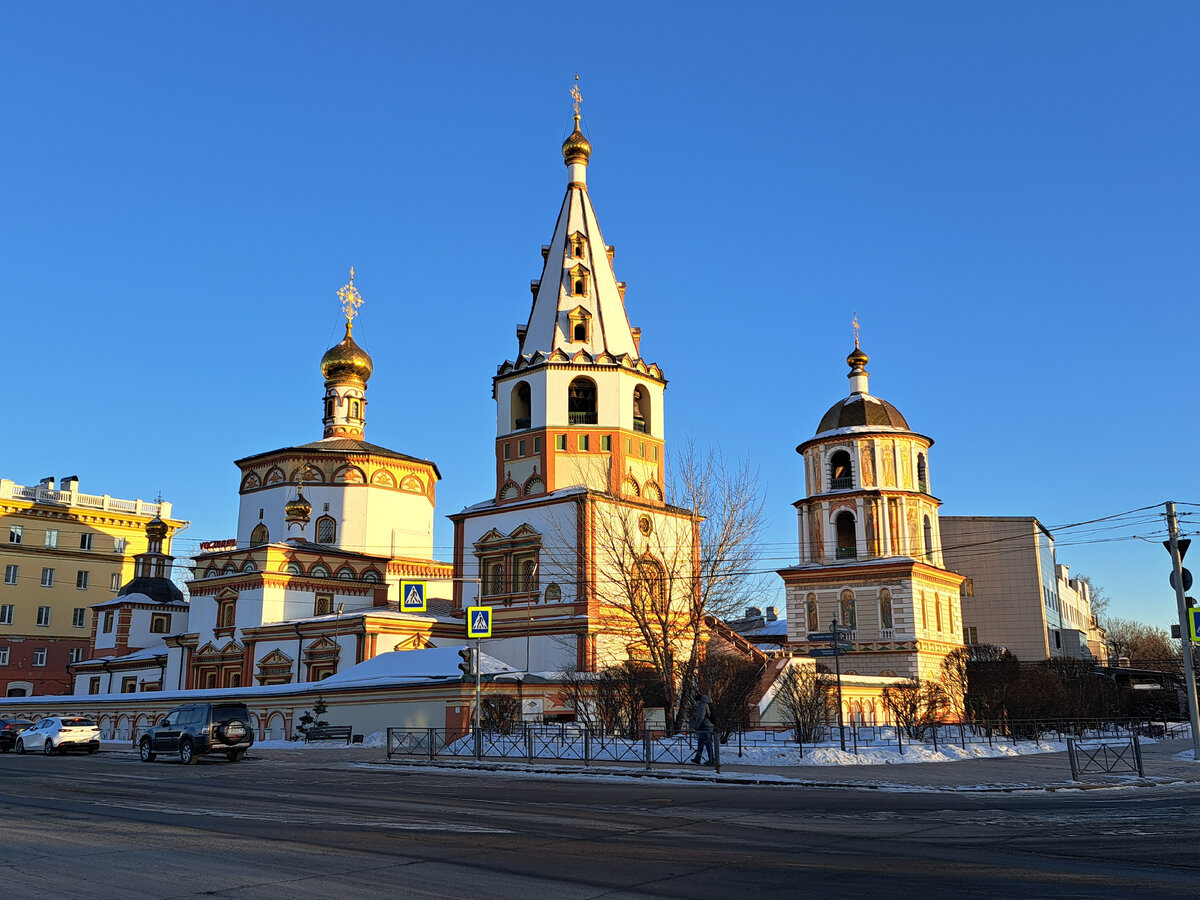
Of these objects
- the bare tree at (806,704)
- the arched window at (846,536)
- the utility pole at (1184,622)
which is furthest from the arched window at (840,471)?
the utility pole at (1184,622)

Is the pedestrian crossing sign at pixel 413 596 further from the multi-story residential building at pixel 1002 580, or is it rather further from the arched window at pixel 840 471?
the multi-story residential building at pixel 1002 580

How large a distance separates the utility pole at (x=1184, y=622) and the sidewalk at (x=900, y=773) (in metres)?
1.00

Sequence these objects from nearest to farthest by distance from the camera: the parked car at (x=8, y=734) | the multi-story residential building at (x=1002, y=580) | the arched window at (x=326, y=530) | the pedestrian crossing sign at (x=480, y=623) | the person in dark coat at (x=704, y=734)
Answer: the person in dark coat at (x=704, y=734) < the pedestrian crossing sign at (x=480, y=623) < the parked car at (x=8, y=734) < the arched window at (x=326, y=530) < the multi-story residential building at (x=1002, y=580)

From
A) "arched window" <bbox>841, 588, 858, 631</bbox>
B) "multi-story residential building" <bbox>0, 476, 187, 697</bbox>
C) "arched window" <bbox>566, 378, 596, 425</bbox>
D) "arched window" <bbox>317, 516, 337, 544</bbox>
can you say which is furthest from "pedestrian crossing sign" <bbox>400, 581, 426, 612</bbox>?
"multi-story residential building" <bbox>0, 476, 187, 697</bbox>

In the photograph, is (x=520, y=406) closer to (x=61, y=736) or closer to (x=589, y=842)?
(x=61, y=736)

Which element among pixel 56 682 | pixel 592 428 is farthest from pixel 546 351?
pixel 56 682

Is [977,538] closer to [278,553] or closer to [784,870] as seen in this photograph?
[278,553]

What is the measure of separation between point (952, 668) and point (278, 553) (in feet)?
99.6

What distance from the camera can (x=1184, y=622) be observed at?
2527 cm

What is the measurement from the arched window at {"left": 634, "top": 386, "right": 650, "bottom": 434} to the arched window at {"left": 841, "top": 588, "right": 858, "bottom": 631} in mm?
10873

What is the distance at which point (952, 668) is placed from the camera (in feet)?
145

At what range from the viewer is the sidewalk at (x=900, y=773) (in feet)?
59.8

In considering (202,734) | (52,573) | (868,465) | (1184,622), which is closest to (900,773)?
(1184,622)

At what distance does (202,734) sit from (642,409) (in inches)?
916
